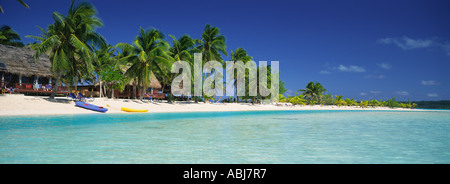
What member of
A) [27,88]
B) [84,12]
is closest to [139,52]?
[84,12]

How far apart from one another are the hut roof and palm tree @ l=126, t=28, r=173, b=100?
7940 millimetres

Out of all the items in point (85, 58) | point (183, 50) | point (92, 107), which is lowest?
point (92, 107)

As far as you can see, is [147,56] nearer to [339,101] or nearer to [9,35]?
[9,35]

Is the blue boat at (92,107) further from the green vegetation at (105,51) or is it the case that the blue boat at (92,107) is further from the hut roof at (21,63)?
the hut roof at (21,63)

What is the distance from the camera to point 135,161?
3.80 metres

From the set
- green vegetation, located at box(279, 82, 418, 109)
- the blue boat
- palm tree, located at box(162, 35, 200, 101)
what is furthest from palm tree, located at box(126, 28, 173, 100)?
green vegetation, located at box(279, 82, 418, 109)

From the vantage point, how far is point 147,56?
75.0ft

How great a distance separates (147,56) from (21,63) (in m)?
11.0

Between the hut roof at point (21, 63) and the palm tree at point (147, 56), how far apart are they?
26.1 feet

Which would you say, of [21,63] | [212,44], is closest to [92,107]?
[21,63]

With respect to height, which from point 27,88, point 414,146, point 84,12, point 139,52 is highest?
point 84,12
